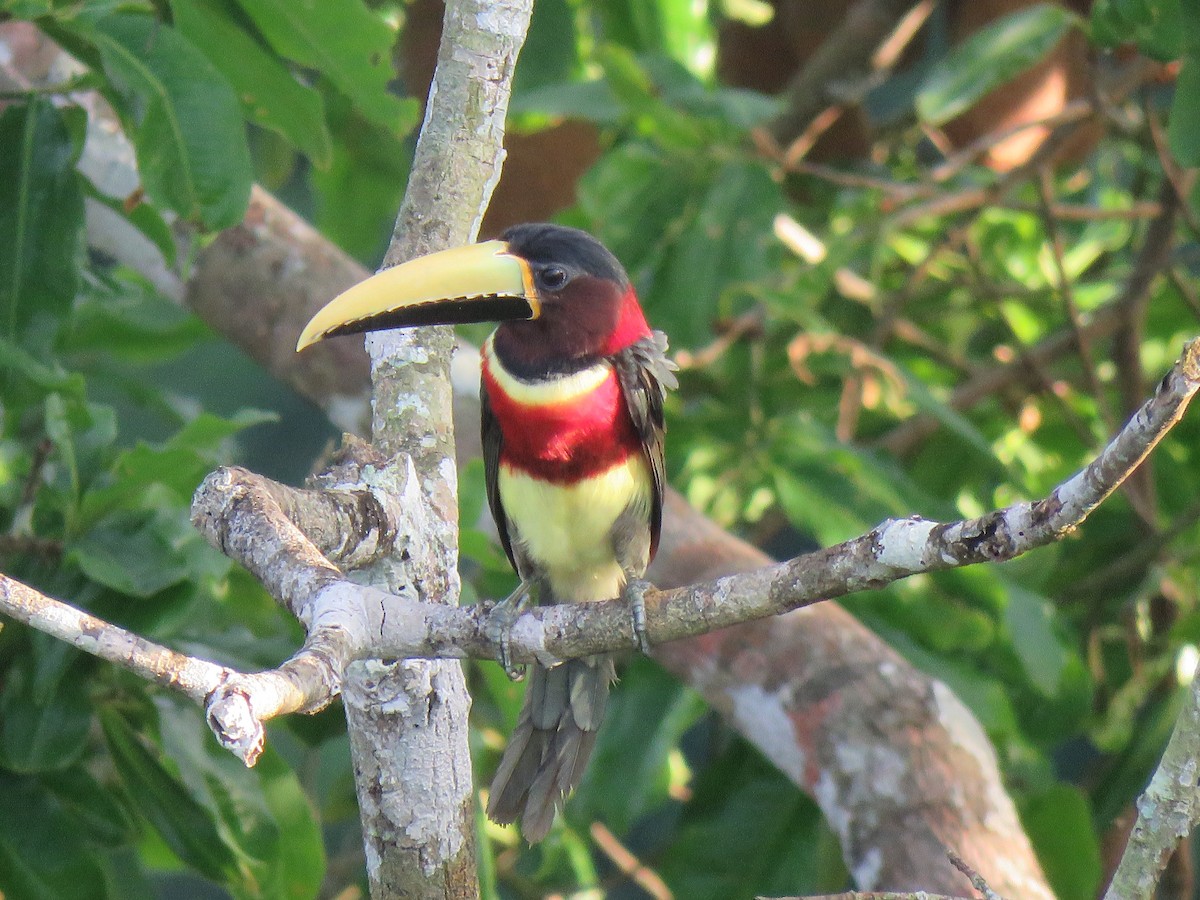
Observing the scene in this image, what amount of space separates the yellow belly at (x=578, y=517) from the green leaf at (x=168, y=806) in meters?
0.66

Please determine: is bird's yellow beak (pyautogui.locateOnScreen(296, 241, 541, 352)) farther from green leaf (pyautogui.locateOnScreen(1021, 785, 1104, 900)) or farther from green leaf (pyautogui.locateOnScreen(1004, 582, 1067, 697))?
green leaf (pyautogui.locateOnScreen(1021, 785, 1104, 900))

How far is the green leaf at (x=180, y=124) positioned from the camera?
2.13 metres

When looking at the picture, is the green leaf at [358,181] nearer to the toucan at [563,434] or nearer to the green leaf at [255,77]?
the green leaf at [255,77]

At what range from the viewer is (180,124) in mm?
2139

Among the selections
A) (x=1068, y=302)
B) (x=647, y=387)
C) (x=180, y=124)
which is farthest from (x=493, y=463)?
(x=1068, y=302)

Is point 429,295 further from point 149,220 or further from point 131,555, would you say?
point 149,220

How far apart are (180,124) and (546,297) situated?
0.59m

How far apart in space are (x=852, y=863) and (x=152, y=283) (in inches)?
73.7

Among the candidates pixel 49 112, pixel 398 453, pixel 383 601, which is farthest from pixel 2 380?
pixel 383 601

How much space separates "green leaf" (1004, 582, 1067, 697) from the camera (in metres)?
2.68

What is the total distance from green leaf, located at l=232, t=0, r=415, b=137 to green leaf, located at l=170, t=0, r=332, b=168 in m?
0.04

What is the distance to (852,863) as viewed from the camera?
235 cm

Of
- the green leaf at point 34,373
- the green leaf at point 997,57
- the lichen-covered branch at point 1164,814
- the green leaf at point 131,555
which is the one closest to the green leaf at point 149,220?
the green leaf at point 34,373

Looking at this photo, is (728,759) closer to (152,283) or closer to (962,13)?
(152,283)
